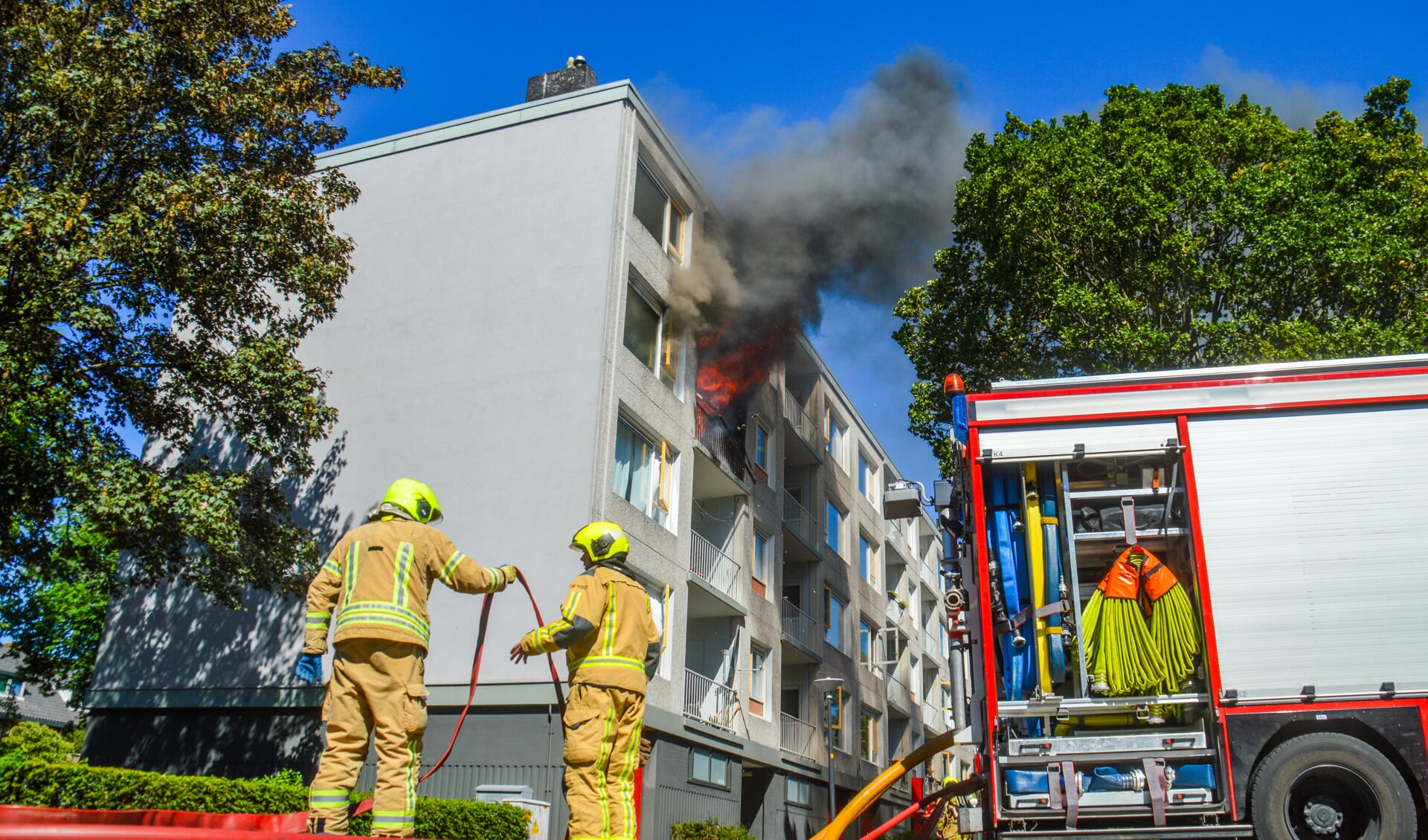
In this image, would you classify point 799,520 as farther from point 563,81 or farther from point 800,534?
point 563,81

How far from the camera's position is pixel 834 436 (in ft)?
106

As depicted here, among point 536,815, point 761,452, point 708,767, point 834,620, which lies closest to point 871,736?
point 834,620

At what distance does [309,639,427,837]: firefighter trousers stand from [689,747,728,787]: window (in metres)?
13.1

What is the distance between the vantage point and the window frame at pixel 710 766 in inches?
706

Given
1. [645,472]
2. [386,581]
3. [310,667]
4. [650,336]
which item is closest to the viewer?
[386,581]

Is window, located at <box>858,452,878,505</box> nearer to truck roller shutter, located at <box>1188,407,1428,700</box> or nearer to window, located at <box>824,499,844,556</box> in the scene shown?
window, located at <box>824,499,844,556</box>

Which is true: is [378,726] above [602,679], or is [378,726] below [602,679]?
below

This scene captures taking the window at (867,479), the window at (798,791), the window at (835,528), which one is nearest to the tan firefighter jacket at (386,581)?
the window at (798,791)

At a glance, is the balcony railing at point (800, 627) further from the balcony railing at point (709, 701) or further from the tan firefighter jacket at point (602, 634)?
the tan firefighter jacket at point (602, 634)

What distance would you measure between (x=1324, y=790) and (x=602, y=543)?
177 inches

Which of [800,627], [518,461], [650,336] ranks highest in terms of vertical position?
[650,336]

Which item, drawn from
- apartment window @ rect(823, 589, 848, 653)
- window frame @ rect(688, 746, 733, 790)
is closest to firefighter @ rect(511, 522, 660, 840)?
window frame @ rect(688, 746, 733, 790)

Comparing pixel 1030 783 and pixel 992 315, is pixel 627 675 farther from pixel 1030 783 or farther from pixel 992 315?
pixel 992 315

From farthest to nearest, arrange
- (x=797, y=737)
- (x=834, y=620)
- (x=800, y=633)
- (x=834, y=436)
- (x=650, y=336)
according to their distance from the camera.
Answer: (x=834, y=436) < (x=834, y=620) < (x=800, y=633) < (x=797, y=737) < (x=650, y=336)
